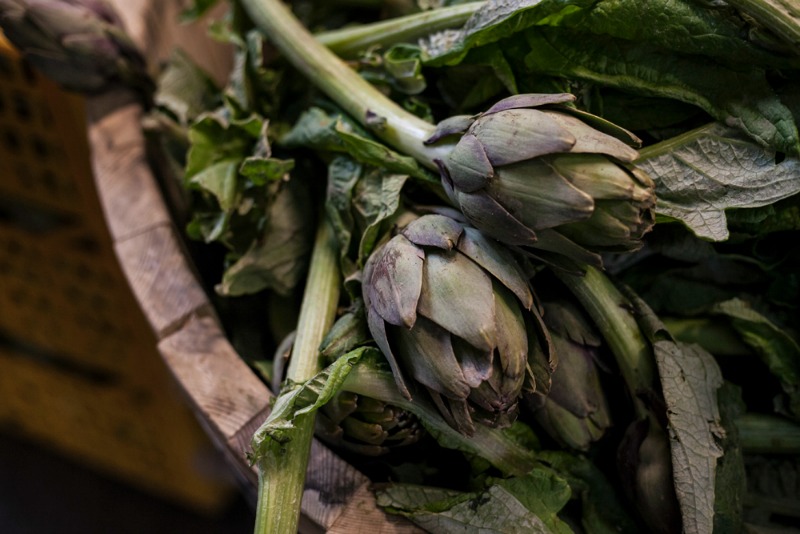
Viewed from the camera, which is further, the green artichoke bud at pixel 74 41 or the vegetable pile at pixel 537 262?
the green artichoke bud at pixel 74 41

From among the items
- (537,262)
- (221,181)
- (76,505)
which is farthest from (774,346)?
(76,505)

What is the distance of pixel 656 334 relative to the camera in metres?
0.70

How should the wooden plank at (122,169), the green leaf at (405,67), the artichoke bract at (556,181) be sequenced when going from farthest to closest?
1. the wooden plank at (122,169)
2. the green leaf at (405,67)
3. the artichoke bract at (556,181)

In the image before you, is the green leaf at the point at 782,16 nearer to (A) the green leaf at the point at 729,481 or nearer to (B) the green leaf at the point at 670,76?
(B) the green leaf at the point at 670,76

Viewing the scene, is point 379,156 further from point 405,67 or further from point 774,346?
point 774,346

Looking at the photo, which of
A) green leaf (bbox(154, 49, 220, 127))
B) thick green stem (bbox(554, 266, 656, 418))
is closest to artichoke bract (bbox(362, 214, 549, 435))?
thick green stem (bbox(554, 266, 656, 418))

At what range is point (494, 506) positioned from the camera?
0.66m

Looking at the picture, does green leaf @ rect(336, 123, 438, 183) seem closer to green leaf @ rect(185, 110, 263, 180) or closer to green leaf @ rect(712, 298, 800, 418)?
green leaf @ rect(185, 110, 263, 180)

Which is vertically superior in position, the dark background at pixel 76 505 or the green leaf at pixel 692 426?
the green leaf at pixel 692 426

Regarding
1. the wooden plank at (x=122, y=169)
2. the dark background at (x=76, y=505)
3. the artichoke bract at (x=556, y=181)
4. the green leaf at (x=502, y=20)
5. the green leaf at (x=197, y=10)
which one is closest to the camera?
the artichoke bract at (x=556, y=181)

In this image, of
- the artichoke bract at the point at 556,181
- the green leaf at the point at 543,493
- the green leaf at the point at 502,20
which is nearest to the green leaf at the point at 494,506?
the green leaf at the point at 543,493

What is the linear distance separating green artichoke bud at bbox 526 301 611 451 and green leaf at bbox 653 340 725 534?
0.07 metres

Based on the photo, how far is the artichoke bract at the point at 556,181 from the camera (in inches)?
22.0

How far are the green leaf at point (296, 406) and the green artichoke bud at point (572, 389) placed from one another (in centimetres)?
20
